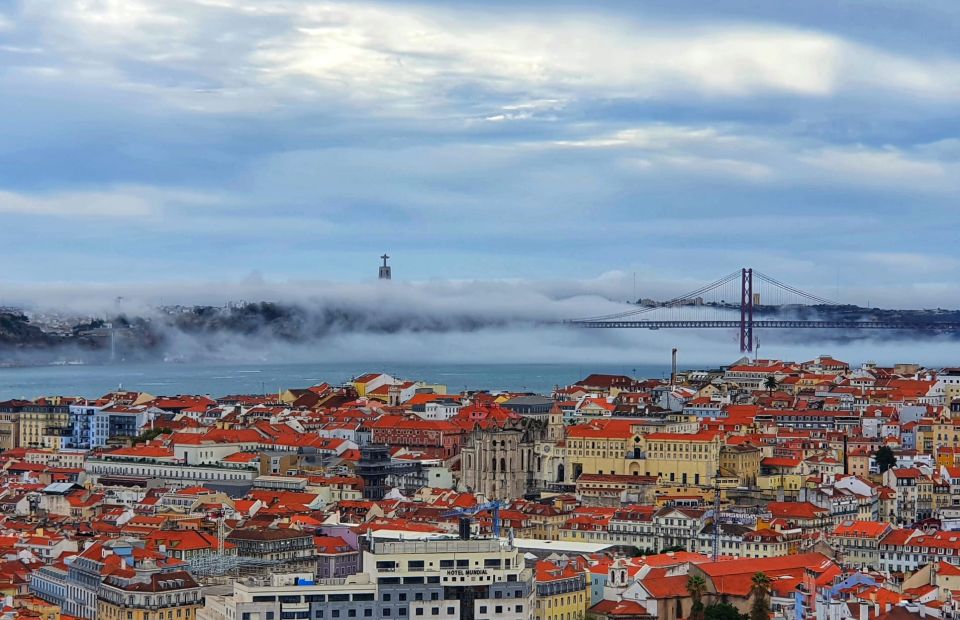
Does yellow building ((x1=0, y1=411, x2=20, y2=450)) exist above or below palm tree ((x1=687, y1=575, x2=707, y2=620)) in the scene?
above

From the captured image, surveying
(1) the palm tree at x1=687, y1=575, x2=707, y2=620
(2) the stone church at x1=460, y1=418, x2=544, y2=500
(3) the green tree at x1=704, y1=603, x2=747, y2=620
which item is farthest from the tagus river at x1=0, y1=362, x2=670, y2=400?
(3) the green tree at x1=704, y1=603, x2=747, y2=620

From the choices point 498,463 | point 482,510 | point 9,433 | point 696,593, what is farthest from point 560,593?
point 9,433

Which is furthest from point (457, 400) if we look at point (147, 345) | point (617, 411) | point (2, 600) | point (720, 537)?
point (147, 345)

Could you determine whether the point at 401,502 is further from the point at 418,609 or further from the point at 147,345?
the point at 147,345

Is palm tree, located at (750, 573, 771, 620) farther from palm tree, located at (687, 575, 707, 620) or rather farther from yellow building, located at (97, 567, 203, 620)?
yellow building, located at (97, 567, 203, 620)

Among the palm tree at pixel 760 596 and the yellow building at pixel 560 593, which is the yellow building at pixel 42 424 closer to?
the yellow building at pixel 560 593

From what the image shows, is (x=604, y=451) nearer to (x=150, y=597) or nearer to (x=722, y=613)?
(x=722, y=613)
